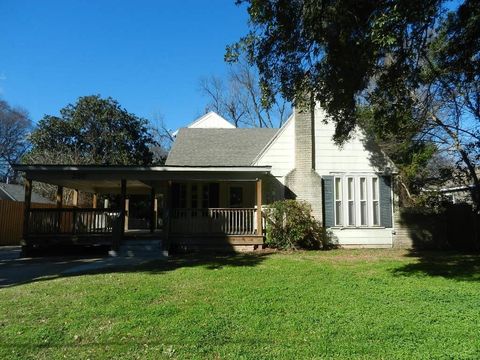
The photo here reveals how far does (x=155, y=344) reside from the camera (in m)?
5.73

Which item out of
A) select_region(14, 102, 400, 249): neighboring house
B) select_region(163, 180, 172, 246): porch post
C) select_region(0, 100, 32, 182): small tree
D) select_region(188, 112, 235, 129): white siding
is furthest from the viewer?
select_region(0, 100, 32, 182): small tree

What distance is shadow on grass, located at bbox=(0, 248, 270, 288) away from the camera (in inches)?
453

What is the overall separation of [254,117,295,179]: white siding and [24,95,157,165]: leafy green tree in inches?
801

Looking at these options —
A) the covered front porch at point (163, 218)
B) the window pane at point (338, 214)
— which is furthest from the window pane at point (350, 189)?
the covered front porch at point (163, 218)

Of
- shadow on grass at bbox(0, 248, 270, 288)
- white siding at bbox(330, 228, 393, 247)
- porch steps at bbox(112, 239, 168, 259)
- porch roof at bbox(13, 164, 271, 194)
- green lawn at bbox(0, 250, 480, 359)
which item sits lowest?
green lawn at bbox(0, 250, 480, 359)

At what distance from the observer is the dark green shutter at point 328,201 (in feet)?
56.4

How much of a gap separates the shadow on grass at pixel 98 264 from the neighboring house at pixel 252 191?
1177 mm

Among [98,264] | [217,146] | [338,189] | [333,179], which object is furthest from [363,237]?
[98,264]

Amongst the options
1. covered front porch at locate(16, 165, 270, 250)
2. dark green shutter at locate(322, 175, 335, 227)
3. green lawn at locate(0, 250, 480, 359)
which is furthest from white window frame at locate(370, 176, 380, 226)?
green lawn at locate(0, 250, 480, 359)

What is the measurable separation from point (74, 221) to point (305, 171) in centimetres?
897

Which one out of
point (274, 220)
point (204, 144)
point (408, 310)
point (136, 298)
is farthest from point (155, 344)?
point (204, 144)

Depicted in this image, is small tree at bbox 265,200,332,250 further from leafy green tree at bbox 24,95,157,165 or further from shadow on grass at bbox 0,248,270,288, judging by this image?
leafy green tree at bbox 24,95,157,165

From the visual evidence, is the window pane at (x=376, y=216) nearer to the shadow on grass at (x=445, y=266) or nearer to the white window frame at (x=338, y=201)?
the white window frame at (x=338, y=201)

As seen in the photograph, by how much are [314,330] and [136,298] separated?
360 centimetres
